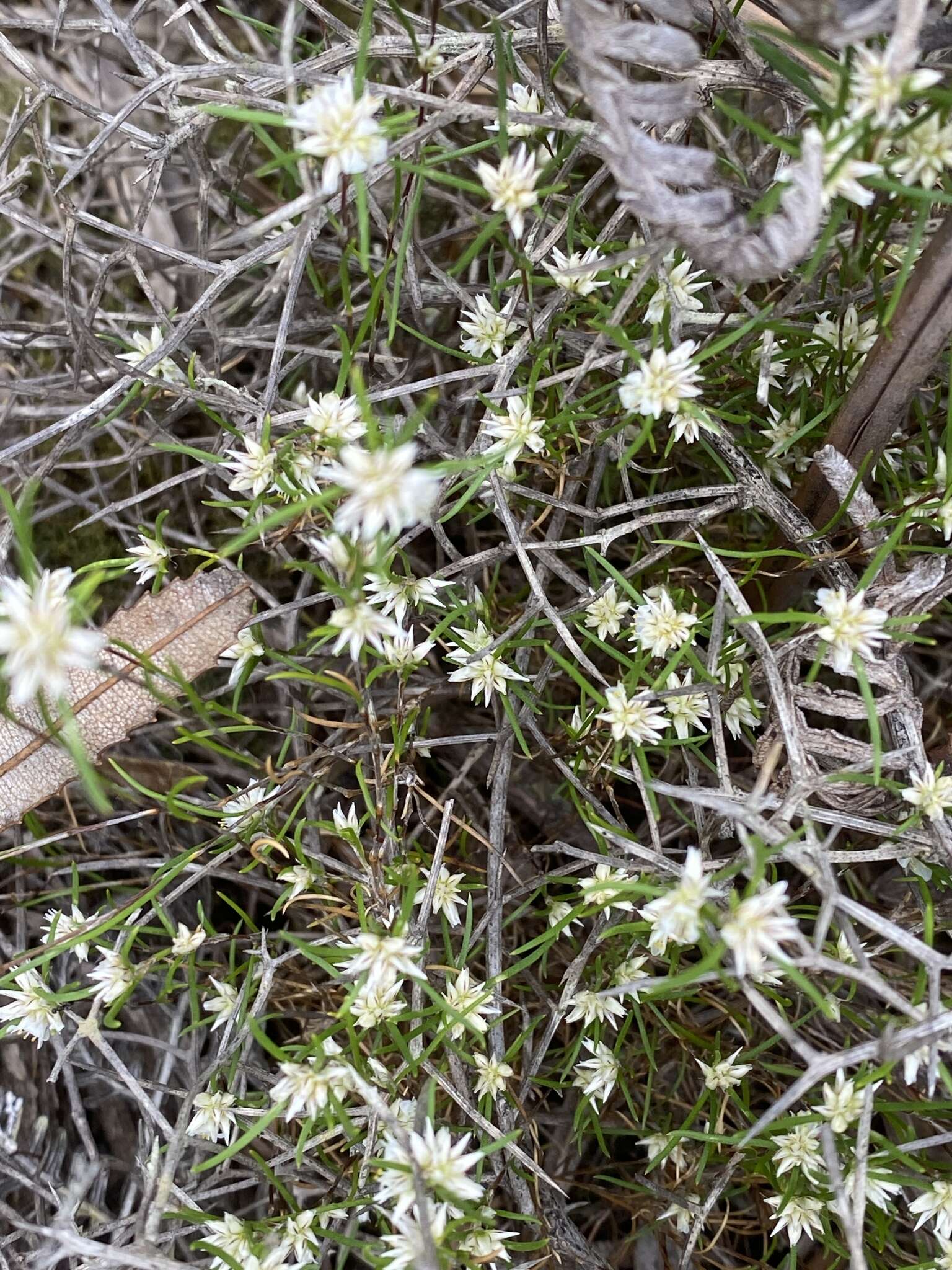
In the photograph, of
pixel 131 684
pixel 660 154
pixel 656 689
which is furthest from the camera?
pixel 131 684

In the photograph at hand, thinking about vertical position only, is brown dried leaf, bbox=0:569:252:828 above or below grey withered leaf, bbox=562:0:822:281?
below

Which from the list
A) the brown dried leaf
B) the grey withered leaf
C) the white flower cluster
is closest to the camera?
the grey withered leaf

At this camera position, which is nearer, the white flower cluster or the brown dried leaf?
the white flower cluster

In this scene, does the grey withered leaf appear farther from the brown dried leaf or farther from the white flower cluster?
the brown dried leaf

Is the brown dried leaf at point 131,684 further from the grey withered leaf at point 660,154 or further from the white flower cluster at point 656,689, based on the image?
the grey withered leaf at point 660,154

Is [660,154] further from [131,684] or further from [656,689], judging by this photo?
[131,684]

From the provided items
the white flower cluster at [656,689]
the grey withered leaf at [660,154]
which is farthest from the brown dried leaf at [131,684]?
the grey withered leaf at [660,154]

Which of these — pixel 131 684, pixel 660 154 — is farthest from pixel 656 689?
pixel 131 684

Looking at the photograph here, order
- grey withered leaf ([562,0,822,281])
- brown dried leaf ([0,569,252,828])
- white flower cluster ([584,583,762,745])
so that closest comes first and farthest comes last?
1. grey withered leaf ([562,0,822,281])
2. white flower cluster ([584,583,762,745])
3. brown dried leaf ([0,569,252,828])

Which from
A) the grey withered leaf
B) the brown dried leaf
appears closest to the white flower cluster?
the grey withered leaf

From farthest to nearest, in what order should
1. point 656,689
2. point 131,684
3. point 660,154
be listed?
point 131,684, point 656,689, point 660,154
